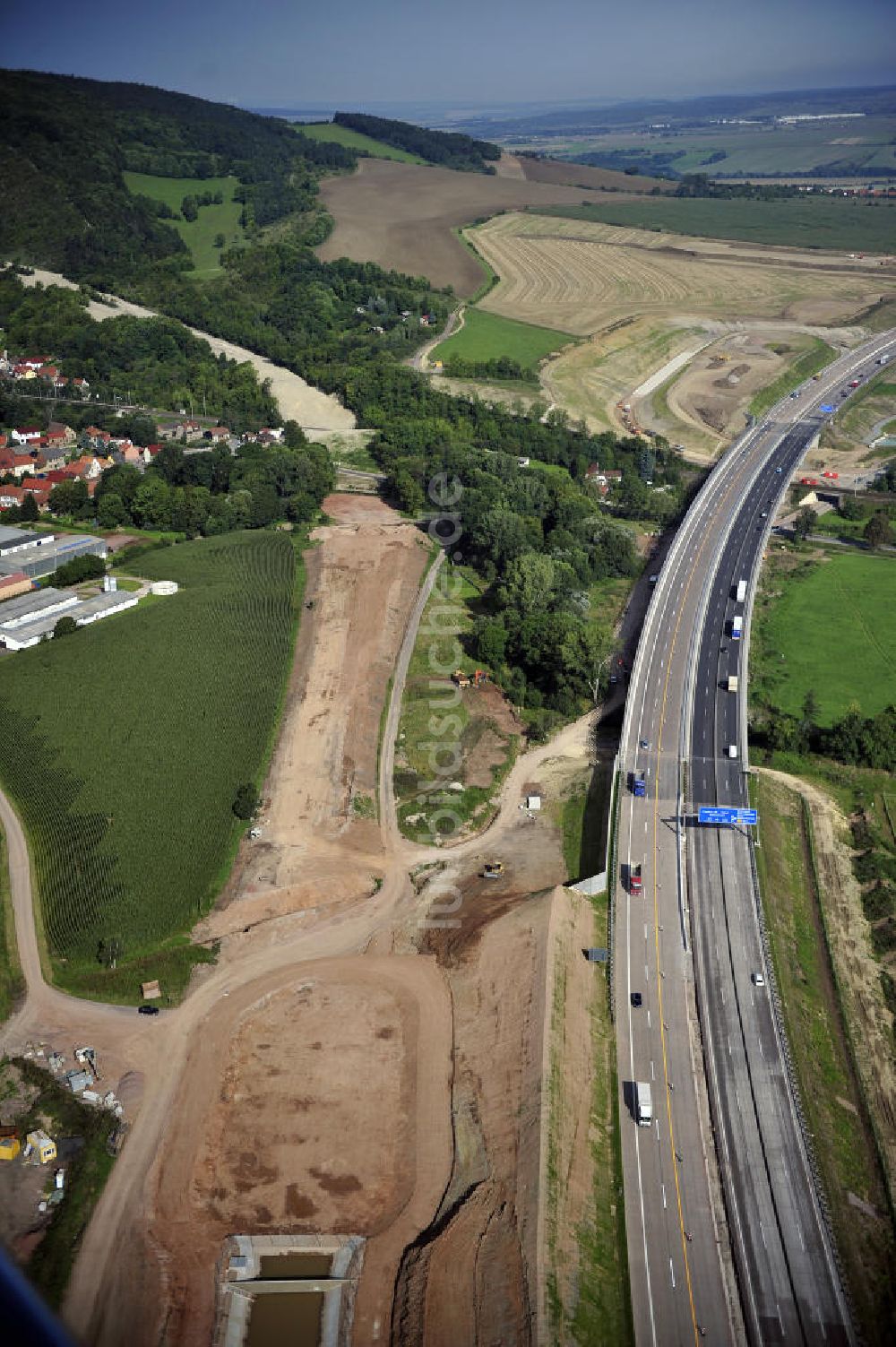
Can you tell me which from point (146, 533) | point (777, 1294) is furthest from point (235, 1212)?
point (146, 533)

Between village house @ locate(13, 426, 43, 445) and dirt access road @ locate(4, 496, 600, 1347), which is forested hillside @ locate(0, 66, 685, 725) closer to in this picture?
dirt access road @ locate(4, 496, 600, 1347)

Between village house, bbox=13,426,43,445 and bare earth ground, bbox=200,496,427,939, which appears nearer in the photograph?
bare earth ground, bbox=200,496,427,939

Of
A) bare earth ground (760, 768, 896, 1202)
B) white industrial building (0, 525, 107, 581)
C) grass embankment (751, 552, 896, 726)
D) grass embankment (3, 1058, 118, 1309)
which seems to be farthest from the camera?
white industrial building (0, 525, 107, 581)

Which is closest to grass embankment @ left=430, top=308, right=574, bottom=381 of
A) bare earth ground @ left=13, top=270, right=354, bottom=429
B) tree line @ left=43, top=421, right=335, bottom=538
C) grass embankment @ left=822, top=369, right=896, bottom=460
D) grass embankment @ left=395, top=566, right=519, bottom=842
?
bare earth ground @ left=13, top=270, right=354, bottom=429

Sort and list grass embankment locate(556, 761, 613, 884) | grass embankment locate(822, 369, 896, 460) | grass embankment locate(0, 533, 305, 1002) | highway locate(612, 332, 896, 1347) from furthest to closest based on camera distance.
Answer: grass embankment locate(822, 369, 896, 460), grass embankment locate(556, 761, 613, 884), grass embankment locate(0, 533, 305, 1002), highway locate(612, 332, 896, 1347)

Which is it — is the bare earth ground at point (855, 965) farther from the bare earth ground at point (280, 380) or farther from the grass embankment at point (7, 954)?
the bare earth ground at point (280, 380)

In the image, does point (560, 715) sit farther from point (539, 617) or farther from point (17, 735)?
point (17, 735)

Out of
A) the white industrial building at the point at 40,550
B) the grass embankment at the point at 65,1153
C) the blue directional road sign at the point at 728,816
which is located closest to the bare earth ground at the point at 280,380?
the white industrial building at the point at 40,550
